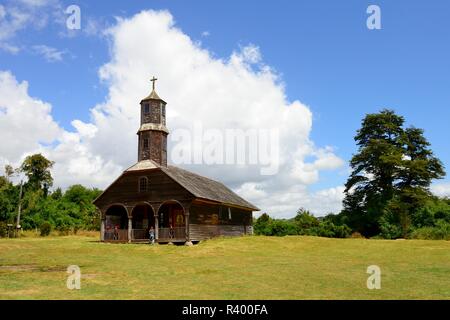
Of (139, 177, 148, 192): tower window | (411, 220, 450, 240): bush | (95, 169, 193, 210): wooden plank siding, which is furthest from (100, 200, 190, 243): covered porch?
(411, 220, 450, 240): bush

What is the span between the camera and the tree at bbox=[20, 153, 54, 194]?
64750mm

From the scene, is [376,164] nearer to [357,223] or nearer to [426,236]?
[357,223]

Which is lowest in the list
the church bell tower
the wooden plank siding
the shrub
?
the shrub

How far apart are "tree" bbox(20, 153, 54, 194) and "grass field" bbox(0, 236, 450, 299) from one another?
41.6 m

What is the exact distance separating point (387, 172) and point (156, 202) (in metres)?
24.2

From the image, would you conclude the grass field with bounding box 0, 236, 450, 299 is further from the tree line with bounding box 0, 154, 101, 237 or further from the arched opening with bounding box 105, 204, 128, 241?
the tree line with bounding box 0, 154, 101, 237

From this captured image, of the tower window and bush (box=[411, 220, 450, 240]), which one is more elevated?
the tower window

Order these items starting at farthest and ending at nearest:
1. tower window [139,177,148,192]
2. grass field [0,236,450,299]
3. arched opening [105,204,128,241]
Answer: arched opening [105,204,128,241], tower window [139,177,148,192], grass field [0,236,450,299]

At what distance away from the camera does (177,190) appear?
33.8 metres

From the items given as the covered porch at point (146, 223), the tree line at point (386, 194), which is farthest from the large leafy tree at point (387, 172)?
the covered porch at point (146, 223)

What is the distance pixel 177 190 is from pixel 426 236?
22380mm

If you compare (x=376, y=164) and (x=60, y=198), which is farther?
(x=60, y=198)

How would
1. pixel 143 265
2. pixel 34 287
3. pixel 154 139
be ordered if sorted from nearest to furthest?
pixel 34 287 → pixel 143 265 → pixel 154 139
